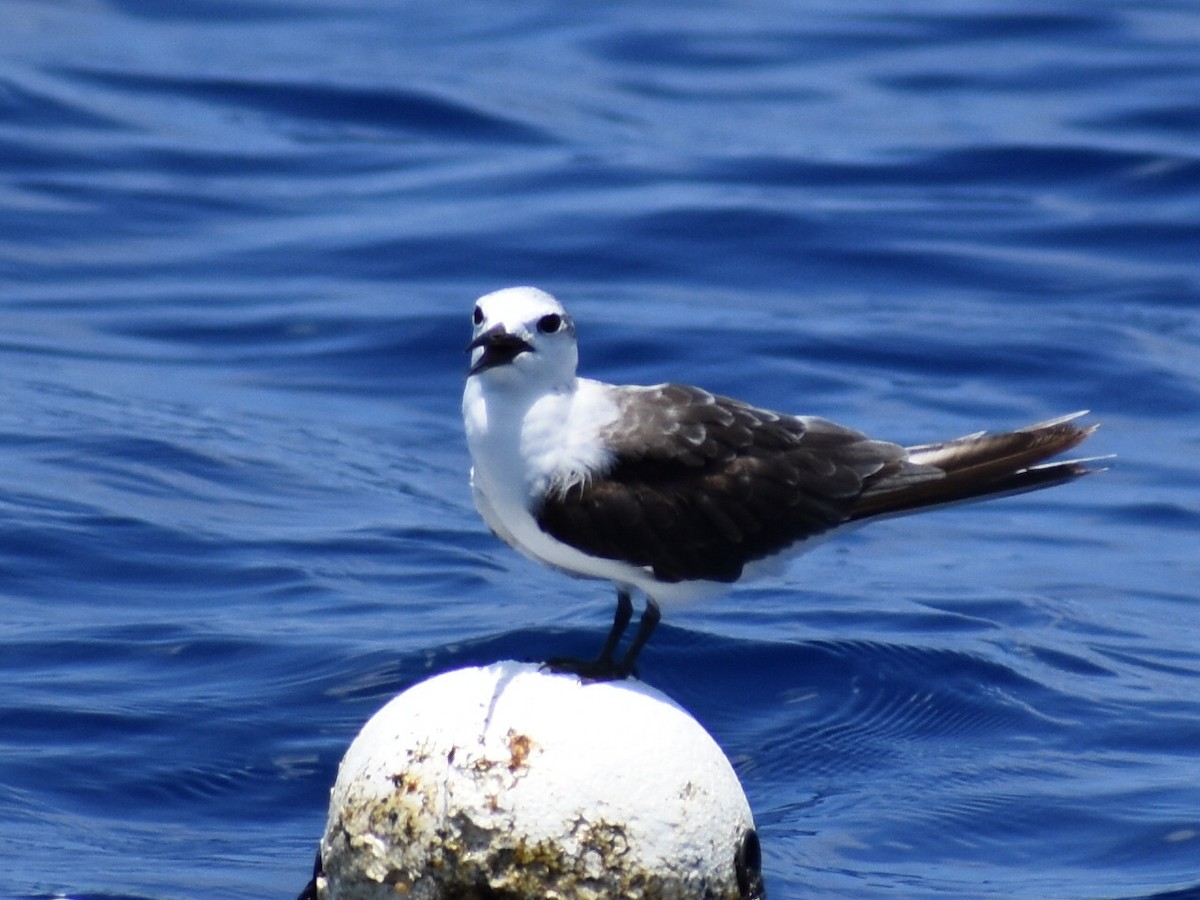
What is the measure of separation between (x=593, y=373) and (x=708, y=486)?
8451mm

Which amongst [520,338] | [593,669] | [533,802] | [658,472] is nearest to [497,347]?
[520,338]

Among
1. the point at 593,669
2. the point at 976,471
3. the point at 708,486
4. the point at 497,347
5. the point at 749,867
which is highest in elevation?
the point at 497,347

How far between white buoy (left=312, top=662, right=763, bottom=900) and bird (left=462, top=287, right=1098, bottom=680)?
1.33 feet

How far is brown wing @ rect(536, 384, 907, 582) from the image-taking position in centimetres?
698

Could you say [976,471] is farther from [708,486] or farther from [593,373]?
[593,373]

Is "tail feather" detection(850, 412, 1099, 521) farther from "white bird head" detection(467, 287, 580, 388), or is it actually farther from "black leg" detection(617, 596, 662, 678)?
"white bird head" detection(467, 287, 580, 388)

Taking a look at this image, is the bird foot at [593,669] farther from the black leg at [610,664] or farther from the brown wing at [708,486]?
the brown wing at [708,486]

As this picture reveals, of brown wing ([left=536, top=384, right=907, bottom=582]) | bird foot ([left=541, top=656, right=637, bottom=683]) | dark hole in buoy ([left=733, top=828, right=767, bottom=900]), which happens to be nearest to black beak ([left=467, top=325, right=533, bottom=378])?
brown wing ([left=536, top=384, right=907, bottom=582])

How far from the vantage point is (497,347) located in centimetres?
661

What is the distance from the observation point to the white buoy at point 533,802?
6105 mm

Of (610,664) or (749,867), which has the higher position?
(610,664)

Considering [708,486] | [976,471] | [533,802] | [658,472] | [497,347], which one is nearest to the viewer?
[533,802]

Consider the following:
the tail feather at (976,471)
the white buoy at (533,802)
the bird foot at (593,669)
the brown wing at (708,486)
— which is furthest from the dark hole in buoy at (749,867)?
the tail feather at (976,471)

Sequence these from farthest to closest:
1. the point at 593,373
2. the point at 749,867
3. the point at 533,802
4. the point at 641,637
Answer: the point at 593,373 < the point at 641,637 < the point at 749,867 < the point at 533,802
